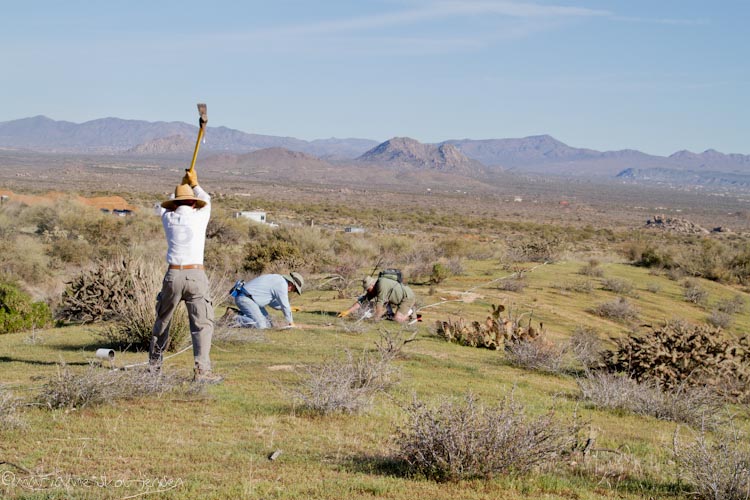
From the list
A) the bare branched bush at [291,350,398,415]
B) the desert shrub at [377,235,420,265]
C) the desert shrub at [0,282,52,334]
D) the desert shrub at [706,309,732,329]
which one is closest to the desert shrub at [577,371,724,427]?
the bare branched bush at [291,350,398,415]


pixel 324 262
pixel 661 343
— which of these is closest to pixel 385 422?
pixel 661 343

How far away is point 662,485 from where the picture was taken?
531 cm

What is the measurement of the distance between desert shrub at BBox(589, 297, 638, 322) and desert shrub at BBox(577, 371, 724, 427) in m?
10.6

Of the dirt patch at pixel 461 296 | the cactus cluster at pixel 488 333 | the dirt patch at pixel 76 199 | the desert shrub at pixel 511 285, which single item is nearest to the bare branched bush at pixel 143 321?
the cactus cluster at pixel 488 333

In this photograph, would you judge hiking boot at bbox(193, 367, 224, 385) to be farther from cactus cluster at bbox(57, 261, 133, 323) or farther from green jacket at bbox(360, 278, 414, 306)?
→ green jacket at bbox(360, 278, 414, 306)

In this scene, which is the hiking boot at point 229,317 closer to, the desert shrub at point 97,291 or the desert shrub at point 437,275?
the desert shrub at point 97,291

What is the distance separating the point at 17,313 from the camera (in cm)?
1336

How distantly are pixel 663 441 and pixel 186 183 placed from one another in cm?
543

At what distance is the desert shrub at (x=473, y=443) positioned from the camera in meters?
5.06

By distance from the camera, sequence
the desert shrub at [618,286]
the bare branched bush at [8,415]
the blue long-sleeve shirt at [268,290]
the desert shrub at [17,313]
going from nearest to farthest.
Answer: the bare branched bush at [8,415] → the blue long-sleeve shirt at [268,290] → the desert shrub at [17,313] → the desert shrub at [618,286]

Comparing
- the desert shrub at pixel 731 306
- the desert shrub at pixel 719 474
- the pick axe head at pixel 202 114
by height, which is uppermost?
the pick axe head at pixel 202 114

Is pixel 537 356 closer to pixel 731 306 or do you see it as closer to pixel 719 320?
pixel 719 320

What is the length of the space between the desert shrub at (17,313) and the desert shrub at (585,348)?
364 inches

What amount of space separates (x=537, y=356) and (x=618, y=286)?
12556mm
